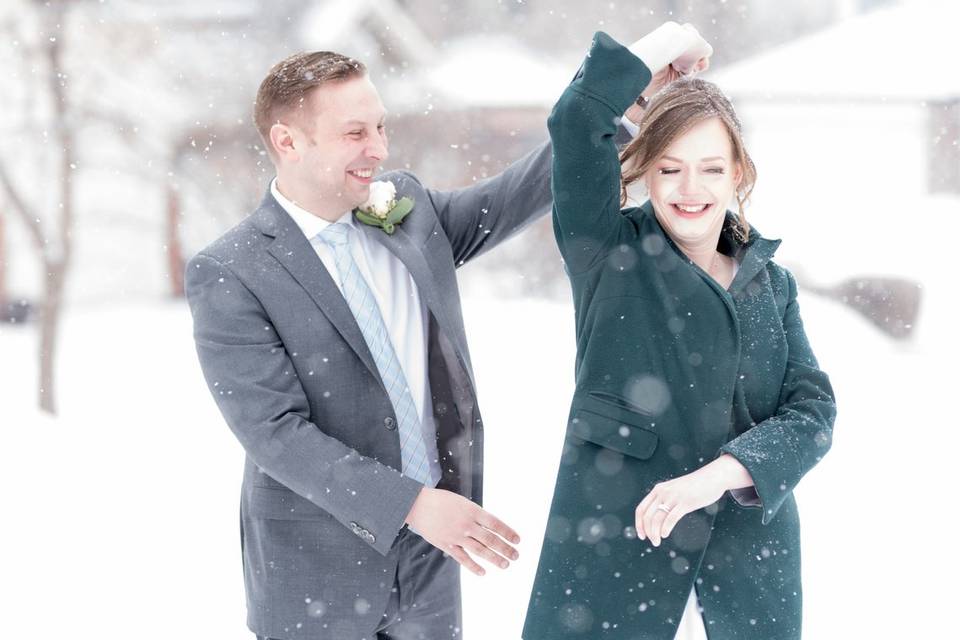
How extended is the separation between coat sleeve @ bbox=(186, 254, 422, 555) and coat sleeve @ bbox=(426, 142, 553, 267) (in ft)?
1.76

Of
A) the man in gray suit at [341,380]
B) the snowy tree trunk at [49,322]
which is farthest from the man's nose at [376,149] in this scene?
the snowy tree trunk at [49,322]

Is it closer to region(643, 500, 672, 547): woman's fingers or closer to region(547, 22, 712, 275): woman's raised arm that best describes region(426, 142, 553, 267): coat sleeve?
region(547, 22, 712, 275): woman's raised arm

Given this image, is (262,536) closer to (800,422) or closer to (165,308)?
(800,422)

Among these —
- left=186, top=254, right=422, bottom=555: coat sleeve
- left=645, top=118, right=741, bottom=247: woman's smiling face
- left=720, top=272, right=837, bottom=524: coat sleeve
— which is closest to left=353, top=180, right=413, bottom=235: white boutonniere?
left=186, top=254, right=422, bottom=555: coat sleeve

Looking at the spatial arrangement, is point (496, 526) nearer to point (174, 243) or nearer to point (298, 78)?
point (298, 78)

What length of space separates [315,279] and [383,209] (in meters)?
0.24

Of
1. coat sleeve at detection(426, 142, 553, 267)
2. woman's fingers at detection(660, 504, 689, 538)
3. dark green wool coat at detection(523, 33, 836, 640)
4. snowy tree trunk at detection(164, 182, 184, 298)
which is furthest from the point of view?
snowy tree trunk at detection(164, 182, 184, 298)

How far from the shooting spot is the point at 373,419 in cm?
188

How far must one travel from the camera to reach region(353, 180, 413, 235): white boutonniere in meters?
1.96

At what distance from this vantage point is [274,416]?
174 centimetres

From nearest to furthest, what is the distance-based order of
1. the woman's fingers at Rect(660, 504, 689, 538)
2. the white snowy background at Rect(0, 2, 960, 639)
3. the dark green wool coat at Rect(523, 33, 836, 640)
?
the woman's fingers at Rect(660, 504, 689, 538)
the dark green wool coat at Rect(523, 33, 836, 640)
the white snowy background at Rect(0, 2, 960, 639)

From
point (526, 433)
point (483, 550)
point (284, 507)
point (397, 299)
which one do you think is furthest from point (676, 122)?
point (526, 433)

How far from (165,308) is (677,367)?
12.7 metres

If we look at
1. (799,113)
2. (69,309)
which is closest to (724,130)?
(799,113)
